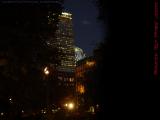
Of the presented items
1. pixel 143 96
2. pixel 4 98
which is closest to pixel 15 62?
pixel 4 98

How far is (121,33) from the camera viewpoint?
18375 mm

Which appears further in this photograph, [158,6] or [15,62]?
[15,62]

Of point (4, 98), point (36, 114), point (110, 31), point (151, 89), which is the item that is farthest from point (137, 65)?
point (36, 114)

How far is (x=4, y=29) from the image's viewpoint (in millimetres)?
18844

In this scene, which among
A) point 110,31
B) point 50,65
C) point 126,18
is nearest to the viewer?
point 126,18

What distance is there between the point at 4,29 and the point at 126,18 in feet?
16.0

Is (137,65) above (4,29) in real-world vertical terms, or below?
below

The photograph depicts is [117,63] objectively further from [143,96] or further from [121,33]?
[143,96]

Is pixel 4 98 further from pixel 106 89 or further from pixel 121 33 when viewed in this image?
pixel 121 33

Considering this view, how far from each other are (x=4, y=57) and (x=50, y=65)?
3.85 meters

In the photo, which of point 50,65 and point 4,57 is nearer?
point 4,57

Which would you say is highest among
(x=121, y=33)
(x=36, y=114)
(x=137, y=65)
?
(x=121, y=33)

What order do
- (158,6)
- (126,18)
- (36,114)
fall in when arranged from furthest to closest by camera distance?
(36,114) → (126,18) → (158,6)

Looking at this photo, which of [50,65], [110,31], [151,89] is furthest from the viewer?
[50,65]
